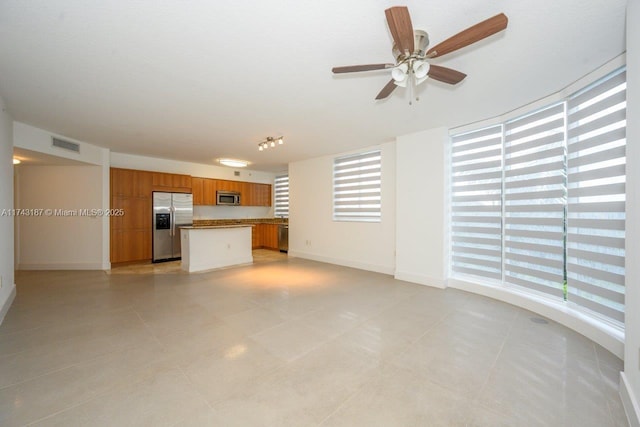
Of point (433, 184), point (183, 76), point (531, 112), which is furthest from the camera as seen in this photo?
point (433, 184)

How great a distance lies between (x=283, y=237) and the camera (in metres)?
8.04

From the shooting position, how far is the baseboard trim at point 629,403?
5.00 feet

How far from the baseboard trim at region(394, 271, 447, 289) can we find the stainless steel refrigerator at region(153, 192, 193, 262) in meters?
5.49

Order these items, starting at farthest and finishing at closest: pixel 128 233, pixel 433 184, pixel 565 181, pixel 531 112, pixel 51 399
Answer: pixel 128 233, pixel 433 184, pixel 531 112, pixel 565 181, pixel 51 399

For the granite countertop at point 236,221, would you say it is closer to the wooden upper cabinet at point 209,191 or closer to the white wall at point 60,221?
the wooden upper cabinet at point 209,191

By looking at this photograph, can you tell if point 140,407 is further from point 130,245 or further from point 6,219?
point 130,245

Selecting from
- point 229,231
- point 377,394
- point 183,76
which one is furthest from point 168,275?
point 377,394

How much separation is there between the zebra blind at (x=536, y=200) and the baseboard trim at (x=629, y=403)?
5.09 feet

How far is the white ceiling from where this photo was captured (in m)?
1.75

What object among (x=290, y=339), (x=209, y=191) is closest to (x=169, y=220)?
(x=209, y=191)

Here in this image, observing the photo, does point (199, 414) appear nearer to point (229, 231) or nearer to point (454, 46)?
point (454, 46)

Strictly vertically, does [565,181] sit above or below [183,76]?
below

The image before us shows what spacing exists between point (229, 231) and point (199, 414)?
4.73 metres

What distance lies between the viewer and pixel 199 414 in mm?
1576
